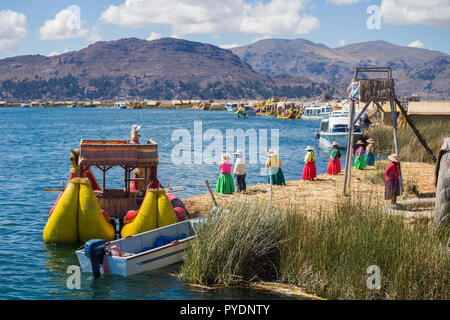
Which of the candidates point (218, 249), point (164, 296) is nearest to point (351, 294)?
point (218, 249)

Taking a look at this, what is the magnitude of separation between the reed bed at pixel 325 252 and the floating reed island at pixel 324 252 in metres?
0.01

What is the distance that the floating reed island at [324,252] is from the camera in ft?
26.8

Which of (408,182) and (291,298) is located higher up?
(408,182)

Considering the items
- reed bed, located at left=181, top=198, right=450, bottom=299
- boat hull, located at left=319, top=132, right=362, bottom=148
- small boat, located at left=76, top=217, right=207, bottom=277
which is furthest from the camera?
boat hull, located at left=319, top=132, right=362, bottom=148

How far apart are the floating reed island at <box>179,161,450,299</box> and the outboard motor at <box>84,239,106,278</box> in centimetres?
158

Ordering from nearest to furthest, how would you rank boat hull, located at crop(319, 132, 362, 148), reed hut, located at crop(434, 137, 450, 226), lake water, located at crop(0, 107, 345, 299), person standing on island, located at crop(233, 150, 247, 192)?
lake water, located at crop(0, 107, 345, 299), reed hut, located at crop(434, 137, 450, 226), person standing on island, located at crop(233, 150, 247, 192), boat hull, located at crop(319, 132, 362, 148)

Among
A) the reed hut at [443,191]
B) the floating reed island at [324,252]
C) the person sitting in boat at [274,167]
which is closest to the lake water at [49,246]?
the floating reed island at [324,252]

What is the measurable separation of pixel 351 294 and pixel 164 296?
10.8ft

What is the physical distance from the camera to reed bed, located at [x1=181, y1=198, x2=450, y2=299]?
26.8ft

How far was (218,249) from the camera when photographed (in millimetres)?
9531

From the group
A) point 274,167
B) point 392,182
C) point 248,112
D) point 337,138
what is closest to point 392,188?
point 392,182

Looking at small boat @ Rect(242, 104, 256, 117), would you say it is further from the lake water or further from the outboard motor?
the outboard motor

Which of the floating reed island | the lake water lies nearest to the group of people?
the floating reed island
